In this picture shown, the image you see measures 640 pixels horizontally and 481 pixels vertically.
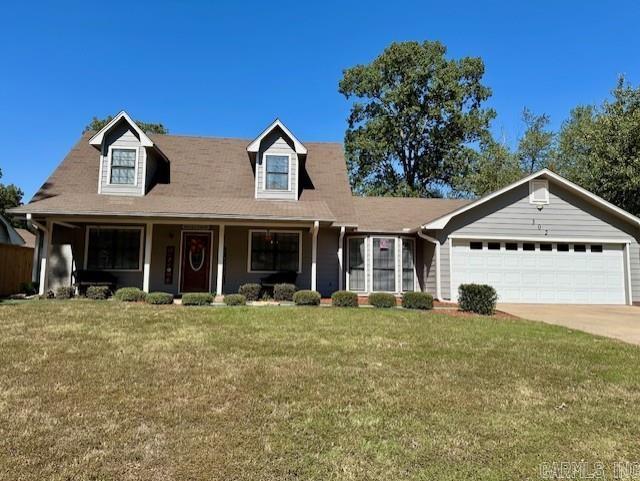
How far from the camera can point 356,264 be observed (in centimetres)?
1645

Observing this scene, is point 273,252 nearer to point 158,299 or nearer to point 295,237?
point 295,237

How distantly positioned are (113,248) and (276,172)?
6.33 metres

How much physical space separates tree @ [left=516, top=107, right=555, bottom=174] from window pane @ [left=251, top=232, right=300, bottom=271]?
25419 millimetres

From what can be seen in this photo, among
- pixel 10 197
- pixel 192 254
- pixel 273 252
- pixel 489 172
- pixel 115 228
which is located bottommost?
pixel 192 254

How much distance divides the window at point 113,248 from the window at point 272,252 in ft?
13.0

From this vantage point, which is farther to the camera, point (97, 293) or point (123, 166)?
point (123, 166)

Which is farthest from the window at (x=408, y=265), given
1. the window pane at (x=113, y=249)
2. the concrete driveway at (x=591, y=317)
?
the window pane at (x=113, y=249)

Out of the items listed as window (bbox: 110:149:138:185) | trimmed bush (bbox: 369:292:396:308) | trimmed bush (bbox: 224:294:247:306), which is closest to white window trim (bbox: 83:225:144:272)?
window (bbox: 110:149:138:185)

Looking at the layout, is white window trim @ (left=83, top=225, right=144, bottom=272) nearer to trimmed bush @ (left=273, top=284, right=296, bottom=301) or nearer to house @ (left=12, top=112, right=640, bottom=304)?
house @ (left=12, top=112, right=640, bottom=304)

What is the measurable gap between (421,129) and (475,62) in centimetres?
636

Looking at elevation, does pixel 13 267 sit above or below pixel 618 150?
below

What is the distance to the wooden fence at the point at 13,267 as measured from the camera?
50.0 ft

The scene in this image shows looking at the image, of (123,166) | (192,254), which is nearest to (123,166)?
(123,166)

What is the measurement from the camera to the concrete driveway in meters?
9.17
